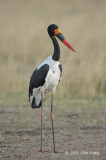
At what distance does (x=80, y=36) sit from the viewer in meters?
12.9

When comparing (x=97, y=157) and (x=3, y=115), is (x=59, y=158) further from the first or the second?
(x=3, y=115)

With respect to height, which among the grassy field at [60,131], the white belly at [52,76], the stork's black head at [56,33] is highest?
the stork's black head at [56,33]

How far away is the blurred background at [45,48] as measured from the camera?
30.2ft

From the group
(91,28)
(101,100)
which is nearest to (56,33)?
(101,100)

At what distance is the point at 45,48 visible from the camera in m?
12.1

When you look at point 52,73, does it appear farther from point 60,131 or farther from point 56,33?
point 60,131

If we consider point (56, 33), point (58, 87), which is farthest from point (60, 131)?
point (58, 87)

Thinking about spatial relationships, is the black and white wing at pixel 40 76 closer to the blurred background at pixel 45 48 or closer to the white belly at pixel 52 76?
the white belly at pixel 52 76

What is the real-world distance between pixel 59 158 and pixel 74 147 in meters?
0.42

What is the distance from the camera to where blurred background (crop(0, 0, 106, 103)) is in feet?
30.2

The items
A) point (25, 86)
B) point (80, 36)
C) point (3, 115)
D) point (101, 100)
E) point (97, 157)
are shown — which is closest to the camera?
→ point (97, 157)

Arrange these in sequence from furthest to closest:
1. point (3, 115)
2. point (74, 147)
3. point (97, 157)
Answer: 1. point (3, 115)
2. point (74, 147)
3. point (97, 157)

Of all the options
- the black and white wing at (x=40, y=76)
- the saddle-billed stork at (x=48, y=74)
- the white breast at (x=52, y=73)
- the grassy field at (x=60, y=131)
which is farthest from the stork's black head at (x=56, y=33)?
the grassy field at (x=60, y=131)

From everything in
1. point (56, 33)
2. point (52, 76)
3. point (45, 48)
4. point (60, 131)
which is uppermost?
point (45, 48)
